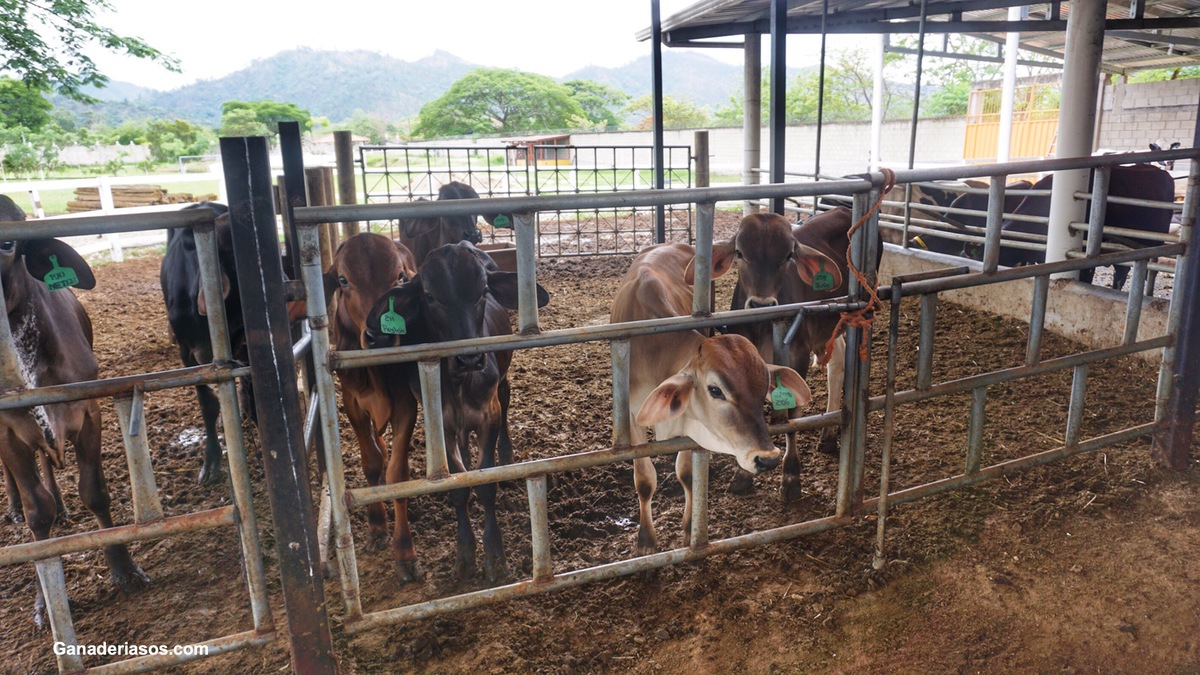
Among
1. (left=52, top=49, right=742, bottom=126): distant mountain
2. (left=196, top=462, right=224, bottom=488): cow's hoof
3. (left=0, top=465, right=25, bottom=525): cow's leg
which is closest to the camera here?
(left=0, top=465, right=25, bottom=525): cow's leg

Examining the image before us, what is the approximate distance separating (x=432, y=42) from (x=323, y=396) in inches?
8469

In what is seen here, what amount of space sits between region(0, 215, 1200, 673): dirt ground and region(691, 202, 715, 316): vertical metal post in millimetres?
1216

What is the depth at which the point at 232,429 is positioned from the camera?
2182 mm

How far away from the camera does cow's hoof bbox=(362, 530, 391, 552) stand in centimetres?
354

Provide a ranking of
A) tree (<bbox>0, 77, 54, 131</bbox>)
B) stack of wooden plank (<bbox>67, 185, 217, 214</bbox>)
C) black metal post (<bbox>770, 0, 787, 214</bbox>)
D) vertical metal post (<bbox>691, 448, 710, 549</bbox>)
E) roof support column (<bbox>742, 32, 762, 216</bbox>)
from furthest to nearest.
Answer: stack of wooden plank (<bbox>67, 185, 217, 214</bbox>) < tree (<bbox>0, 77, 54, 131</bbox>) < roof support column (<bbox>742, 32, 762, 216</bbox>) < black metal post (<bbox>770, 0, 787, 214</bbox>) < vertical metal post (<bbox>691, 448, 710, 549</bbox>)

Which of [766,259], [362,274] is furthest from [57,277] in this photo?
[766,259]

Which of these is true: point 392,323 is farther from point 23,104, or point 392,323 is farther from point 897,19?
point 23,104

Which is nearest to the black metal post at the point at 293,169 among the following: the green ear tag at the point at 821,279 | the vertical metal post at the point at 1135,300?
the green ear tag at the point at 821,279

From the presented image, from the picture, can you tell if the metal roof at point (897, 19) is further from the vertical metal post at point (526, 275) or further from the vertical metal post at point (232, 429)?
the vertical metal post at point (232, 429)

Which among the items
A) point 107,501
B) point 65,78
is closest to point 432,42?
point 65,78

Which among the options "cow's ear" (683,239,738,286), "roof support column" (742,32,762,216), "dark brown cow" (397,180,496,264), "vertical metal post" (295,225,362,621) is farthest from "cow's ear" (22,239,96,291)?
"roof support column" (742,32,762,216)

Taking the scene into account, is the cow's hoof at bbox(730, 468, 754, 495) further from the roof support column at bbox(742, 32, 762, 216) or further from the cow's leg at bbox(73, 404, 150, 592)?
the roof support column at bbox(742, 32, 762, 216)

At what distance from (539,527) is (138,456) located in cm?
120

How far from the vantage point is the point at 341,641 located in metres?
2.77
